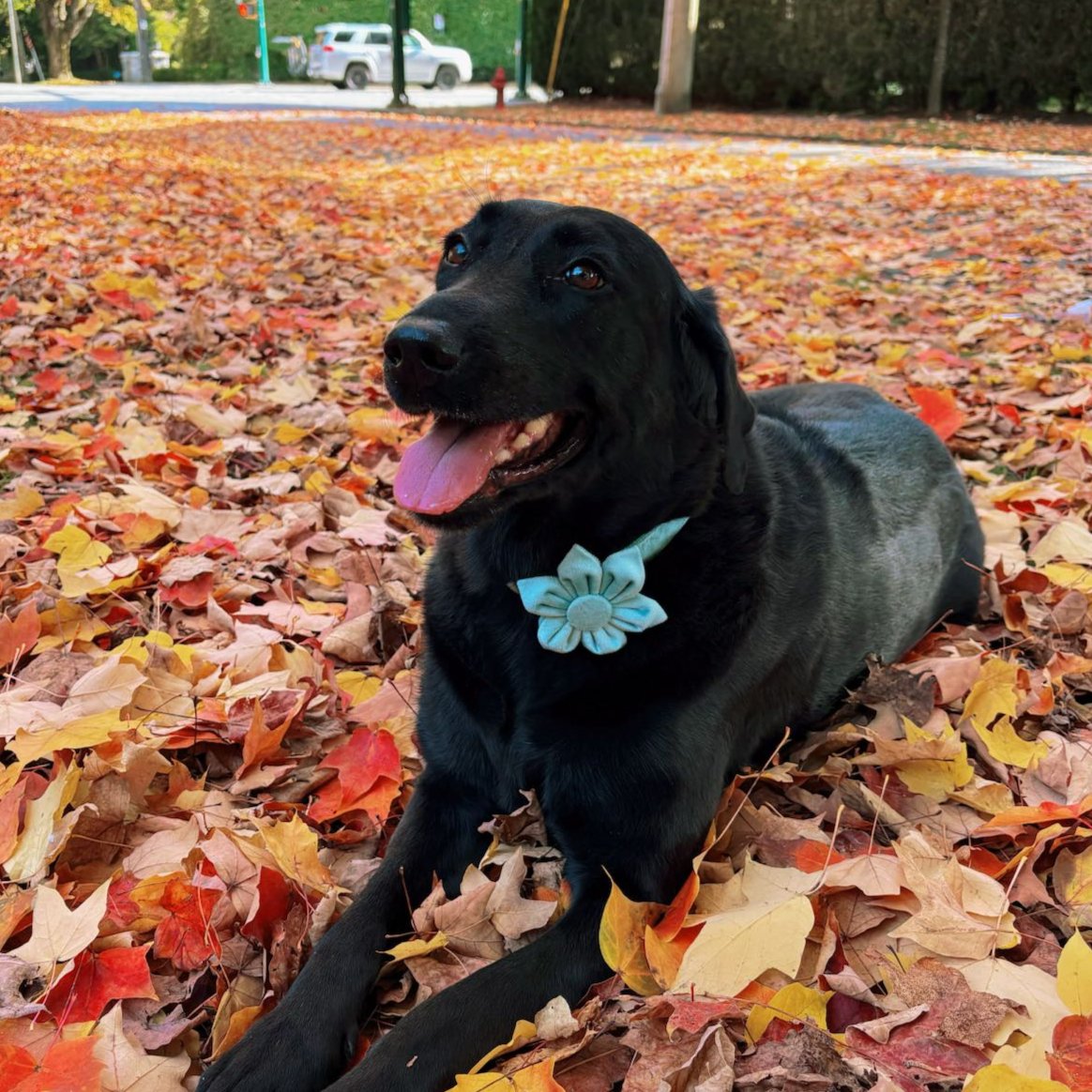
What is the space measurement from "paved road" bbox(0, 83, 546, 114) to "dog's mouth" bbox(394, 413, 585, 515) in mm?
22589

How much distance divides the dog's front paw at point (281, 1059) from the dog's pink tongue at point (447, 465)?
3.24 ft

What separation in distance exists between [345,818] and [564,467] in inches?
39.9

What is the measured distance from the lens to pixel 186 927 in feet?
6.75

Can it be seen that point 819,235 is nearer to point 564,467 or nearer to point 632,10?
point 564,467

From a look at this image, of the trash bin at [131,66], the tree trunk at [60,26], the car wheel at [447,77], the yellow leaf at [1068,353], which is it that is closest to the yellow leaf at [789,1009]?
the yellow leaf at [1068,353]

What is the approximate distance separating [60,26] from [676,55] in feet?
112

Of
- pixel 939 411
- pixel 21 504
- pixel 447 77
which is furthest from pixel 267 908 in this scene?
pixel 447 77

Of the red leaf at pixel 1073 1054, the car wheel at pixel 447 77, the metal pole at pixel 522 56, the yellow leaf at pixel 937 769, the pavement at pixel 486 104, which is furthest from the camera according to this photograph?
the car wheel at pixel 447 77

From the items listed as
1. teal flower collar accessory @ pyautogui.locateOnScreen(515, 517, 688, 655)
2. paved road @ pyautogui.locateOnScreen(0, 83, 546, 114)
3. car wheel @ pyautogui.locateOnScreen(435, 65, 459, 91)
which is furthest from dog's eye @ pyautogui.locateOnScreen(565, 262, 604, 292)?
car wheel @ pyautogui.locateOnScreen(435, 65, 459, 91)

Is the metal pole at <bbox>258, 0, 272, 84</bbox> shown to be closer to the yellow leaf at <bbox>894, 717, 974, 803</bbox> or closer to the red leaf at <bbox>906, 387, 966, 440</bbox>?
the red leaf at <bbox>906, 387, 966, 440</bbox>

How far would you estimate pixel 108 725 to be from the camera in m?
2.34

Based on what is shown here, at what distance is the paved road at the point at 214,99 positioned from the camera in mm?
23391

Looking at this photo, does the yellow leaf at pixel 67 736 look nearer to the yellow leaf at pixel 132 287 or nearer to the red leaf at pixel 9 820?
the red leaf at pixel 9 820

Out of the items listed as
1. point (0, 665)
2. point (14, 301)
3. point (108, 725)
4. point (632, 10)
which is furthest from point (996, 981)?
point (632, 10)
